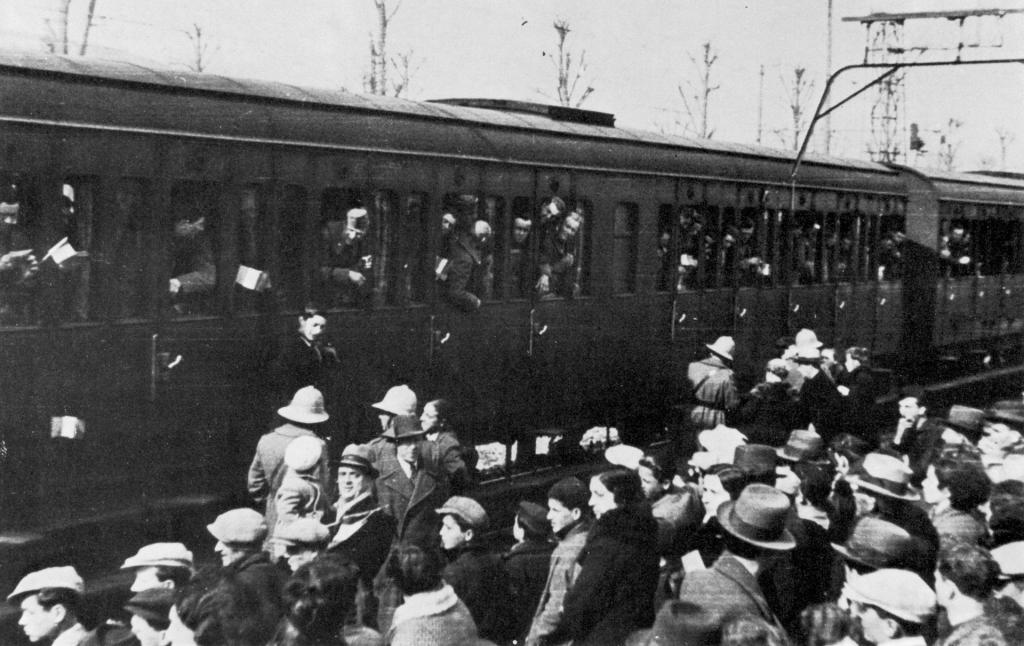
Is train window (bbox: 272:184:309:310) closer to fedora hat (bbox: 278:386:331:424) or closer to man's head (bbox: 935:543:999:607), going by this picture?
fedora hat (bbox: 278:386:331:424)

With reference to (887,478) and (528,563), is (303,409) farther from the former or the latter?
(887,478)

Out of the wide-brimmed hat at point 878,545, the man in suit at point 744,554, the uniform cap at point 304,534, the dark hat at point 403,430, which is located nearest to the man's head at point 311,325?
the dark hat at point 403,430

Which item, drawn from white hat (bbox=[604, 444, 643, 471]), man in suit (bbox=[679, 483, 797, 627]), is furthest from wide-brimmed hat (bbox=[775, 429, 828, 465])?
man in suit (bbox=[679, 483, 797, 627])

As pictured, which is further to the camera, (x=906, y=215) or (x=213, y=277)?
(x=906, y=215)

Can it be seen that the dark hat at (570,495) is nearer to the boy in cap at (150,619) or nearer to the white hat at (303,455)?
the white hat at (303,455)

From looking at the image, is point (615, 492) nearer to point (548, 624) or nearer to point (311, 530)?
point (548, 624)

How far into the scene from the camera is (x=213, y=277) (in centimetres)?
836

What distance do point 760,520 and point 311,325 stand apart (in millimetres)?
4417

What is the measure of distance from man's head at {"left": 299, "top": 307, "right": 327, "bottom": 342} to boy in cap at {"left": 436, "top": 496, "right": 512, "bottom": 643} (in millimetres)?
3540

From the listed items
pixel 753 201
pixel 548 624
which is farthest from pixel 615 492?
pixel 753 201

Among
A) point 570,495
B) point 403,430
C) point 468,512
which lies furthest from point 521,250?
point 468,512

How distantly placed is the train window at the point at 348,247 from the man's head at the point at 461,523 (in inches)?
144

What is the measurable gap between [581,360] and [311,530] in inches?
274

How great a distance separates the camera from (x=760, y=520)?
5.30 metres
